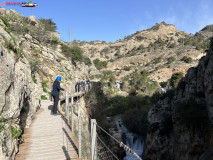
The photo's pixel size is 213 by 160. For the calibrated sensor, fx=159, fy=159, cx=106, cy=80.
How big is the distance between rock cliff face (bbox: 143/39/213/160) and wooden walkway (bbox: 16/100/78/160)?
9.09 m

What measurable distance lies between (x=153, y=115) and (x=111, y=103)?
855 inches

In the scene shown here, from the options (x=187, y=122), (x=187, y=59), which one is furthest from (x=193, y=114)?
(x=187, y=59)

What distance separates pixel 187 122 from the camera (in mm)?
11688

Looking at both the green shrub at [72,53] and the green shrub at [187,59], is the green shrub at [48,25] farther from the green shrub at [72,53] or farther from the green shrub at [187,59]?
the green shrub at [187,59]

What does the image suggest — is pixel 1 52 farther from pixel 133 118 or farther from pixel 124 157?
pixel 133 118

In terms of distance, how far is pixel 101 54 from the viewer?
275ft

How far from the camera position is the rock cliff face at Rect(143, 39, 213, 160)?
10492 millimetres

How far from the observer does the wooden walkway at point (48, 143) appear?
14.0ft

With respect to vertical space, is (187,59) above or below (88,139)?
above

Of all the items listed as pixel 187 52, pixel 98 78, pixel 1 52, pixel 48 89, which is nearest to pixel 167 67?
pixel 187 52

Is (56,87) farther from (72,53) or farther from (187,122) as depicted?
(72,53)

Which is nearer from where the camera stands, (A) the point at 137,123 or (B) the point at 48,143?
(B) the point at 48,143

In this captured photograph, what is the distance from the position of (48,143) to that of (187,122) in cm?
1031

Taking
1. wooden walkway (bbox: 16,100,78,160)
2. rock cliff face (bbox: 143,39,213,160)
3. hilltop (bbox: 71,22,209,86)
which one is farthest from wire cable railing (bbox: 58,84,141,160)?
hilltop (bbox: 71,22,209,86)
